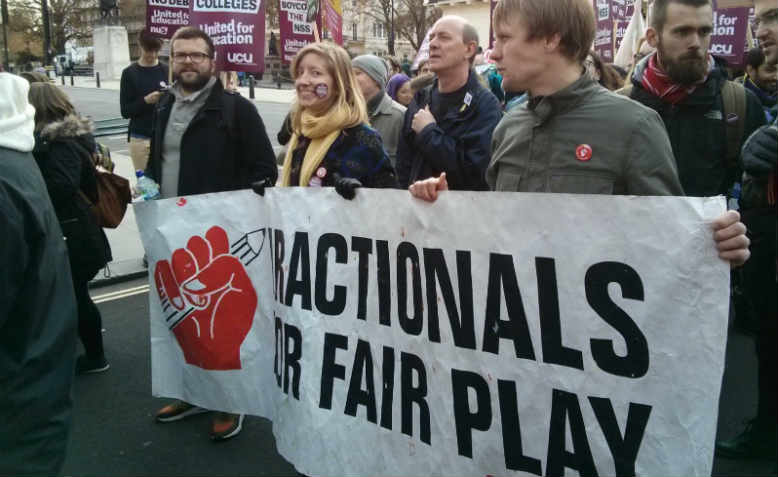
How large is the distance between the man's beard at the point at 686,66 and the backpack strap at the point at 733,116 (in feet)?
0.56

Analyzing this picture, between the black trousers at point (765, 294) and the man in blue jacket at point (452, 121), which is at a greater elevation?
the man in blue jacket at point (452, 121)

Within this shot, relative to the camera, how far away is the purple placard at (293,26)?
789 cm

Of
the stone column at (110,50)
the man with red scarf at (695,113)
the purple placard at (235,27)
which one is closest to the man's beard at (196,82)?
the purple placard at (235,27)

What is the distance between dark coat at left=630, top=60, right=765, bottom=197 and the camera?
10.4 feet

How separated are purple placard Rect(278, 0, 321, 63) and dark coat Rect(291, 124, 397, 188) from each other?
5022mm

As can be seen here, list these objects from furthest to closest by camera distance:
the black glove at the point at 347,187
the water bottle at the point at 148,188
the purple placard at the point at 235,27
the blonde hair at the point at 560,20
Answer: the purple placard at the point at 235,27 < the water bottle at the point at 148,188 < the black glove at the point at 347,187 < the blonde hair at the point at 560,20

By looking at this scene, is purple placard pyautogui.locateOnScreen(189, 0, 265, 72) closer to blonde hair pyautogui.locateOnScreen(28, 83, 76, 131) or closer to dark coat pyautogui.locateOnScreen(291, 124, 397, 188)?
blonde hair pyautogui.locateOnScreen(28, 83, 76, 131)

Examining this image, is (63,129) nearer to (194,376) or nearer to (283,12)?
(194,376)

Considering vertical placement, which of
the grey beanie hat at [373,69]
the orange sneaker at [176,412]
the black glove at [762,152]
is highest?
the grey beanie hat at [373,69]

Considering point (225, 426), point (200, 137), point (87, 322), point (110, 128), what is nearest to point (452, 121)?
point (200, 137)

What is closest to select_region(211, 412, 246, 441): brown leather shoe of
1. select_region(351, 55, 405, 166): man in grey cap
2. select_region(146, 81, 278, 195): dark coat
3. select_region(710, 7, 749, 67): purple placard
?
select_region(146, 81, 278, 195): dark coat

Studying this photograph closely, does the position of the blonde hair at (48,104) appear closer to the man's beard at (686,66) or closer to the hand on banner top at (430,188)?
the hand on banner top at (430,188)

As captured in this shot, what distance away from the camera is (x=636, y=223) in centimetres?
183

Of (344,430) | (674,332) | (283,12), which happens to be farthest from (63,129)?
(283,12)
